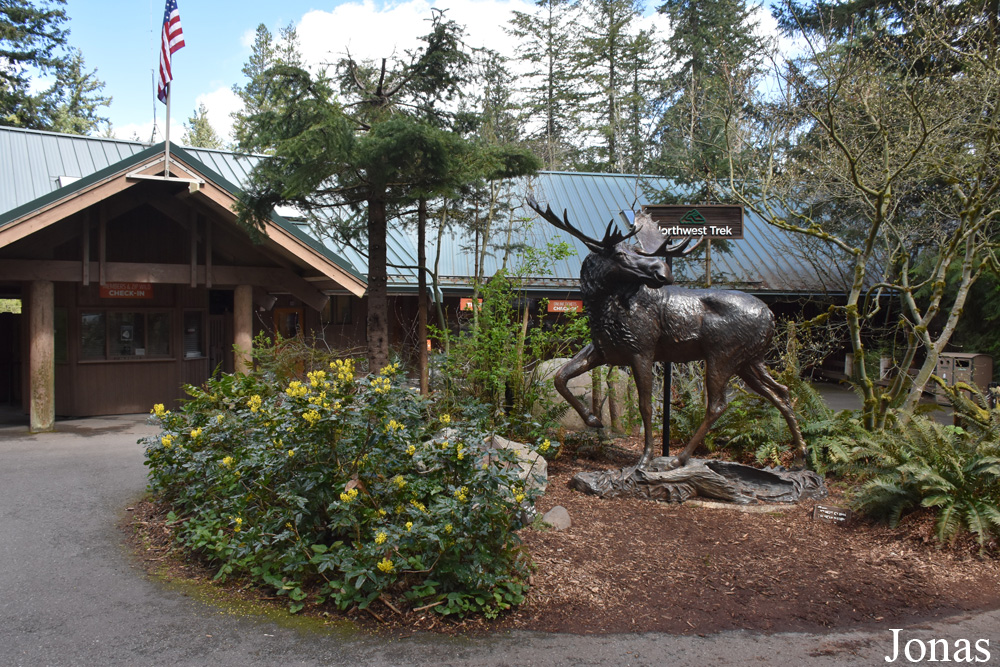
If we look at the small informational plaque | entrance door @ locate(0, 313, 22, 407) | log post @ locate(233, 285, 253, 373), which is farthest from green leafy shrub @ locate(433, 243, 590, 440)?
entrance door @ locate(0, 313, 22, 407)

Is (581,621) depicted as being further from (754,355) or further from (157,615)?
(754,355)

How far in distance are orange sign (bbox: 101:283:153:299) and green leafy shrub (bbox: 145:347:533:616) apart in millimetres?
7643

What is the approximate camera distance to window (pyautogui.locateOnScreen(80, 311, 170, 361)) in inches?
485

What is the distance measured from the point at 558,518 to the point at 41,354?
8500mm

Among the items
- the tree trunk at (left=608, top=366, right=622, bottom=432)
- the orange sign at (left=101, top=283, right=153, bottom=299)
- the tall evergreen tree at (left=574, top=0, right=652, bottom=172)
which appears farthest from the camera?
the tall evergreen tree at (left=574, top=0, right=652, bottom=172)

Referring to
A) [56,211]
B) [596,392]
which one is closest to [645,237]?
[596,392]

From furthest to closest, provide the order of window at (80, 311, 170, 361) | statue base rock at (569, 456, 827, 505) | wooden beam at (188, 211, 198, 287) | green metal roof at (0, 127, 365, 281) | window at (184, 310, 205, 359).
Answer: green metal roof at (0, 127, 365, 281), window at (184, 310, 205, 359), window at (80, 311, 170, 361), wooden beam at (188, 211, 198, 287), statue base rock at (569, 456, 827, 505)

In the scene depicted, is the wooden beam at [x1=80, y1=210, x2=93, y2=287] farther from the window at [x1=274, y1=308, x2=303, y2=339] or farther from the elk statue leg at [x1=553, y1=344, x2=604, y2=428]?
the elk statue leg at [x1=553, y1=344, x2=604, y2=428]

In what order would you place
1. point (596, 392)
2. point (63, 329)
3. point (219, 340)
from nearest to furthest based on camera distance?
1. point (596, 392)
2. point (63, 329)
3. point (219, 340)

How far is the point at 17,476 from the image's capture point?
25.7 ft

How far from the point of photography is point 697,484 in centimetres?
661

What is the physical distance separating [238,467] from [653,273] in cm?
404

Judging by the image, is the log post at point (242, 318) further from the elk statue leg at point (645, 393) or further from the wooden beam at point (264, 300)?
the elk statue leg at point (645, 393)

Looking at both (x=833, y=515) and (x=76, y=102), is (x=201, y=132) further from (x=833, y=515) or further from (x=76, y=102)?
(x=833, y=515)
